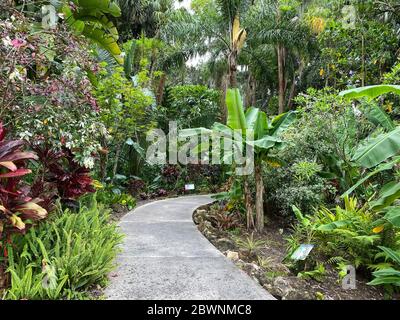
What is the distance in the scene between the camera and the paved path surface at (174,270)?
3242 millimetres

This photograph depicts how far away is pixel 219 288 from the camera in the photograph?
3367 millimetres

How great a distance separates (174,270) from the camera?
12.6 ft

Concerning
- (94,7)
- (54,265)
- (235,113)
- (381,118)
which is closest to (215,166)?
(235,113)

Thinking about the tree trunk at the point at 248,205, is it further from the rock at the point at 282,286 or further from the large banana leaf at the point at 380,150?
the large banana leaf at the point at 380,150

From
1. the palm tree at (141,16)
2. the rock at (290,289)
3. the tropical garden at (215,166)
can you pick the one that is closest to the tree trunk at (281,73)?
the tropical garden at (215,166)

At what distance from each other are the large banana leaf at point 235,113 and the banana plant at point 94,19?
9.69 ft

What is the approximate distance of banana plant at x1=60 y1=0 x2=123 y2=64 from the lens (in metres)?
5.87

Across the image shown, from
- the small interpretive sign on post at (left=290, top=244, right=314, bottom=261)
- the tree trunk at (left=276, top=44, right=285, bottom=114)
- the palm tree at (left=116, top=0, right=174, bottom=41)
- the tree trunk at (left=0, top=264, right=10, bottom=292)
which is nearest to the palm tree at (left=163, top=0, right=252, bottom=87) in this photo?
the palm tree at (left=116, top=0, right=174, bottom=41)

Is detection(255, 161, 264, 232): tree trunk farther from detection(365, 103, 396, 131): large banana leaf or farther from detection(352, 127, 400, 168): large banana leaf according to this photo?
detection(352, 127, 400, 168): large banana leaf

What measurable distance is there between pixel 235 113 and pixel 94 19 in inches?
142

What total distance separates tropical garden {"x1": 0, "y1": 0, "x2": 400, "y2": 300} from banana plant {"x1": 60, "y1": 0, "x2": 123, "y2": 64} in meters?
0.03

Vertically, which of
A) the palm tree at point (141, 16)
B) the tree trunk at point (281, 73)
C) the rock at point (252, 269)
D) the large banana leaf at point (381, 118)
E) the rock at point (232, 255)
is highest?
the palm tree at point (141, 16)

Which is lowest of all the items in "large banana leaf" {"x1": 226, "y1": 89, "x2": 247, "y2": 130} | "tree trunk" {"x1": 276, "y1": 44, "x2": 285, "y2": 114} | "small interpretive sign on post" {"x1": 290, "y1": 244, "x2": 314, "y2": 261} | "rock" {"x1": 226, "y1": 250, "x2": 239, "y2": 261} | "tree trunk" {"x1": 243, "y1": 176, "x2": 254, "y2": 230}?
"rock" {"x1": 226, "y1": 250, "x2": 239, "y2": 261}

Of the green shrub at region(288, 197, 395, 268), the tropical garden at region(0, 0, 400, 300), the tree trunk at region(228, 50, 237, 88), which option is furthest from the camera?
the tree trunk at region(228, 50, 237, 88)
